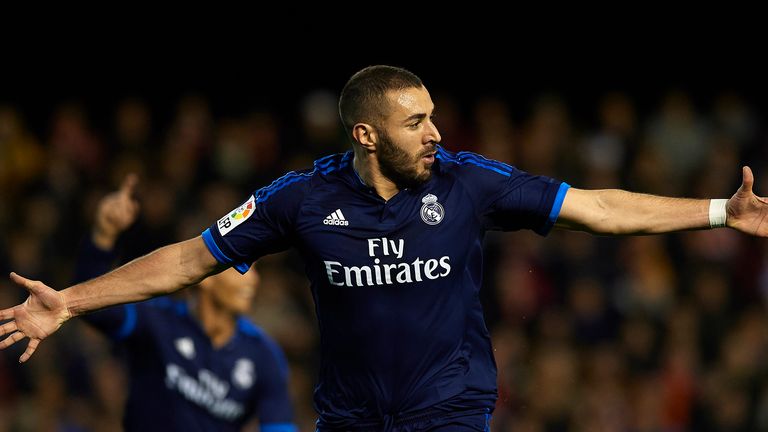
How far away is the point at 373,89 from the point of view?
5.81 meters

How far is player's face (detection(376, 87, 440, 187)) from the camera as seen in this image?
5766 millimetres

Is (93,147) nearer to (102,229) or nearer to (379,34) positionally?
(379,34)

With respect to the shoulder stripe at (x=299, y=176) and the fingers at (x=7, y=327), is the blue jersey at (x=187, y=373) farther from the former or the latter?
the shoulder stripe at (x=299, y=176)

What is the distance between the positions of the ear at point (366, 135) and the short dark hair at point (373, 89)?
0.09 ft

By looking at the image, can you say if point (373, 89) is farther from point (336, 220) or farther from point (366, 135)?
point (336, 220)

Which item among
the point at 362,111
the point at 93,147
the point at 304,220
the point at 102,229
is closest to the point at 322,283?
the point at 304,220

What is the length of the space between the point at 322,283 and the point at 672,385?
7093 millimetres

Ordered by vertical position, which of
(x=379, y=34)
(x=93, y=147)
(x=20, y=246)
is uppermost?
(x=379, y=34)

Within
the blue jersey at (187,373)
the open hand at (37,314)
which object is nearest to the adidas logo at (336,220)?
the open hand at (37,314)

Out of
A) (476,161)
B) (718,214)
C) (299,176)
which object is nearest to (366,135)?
(299,176)

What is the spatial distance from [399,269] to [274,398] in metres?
2.30

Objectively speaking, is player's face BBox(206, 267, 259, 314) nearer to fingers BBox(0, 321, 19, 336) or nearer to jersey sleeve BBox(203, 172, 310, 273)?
jersey sleeve BBox(203, 172, 310, 273)

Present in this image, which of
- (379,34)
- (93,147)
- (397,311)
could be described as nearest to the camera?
(397,311)

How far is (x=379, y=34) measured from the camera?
54.6ft
